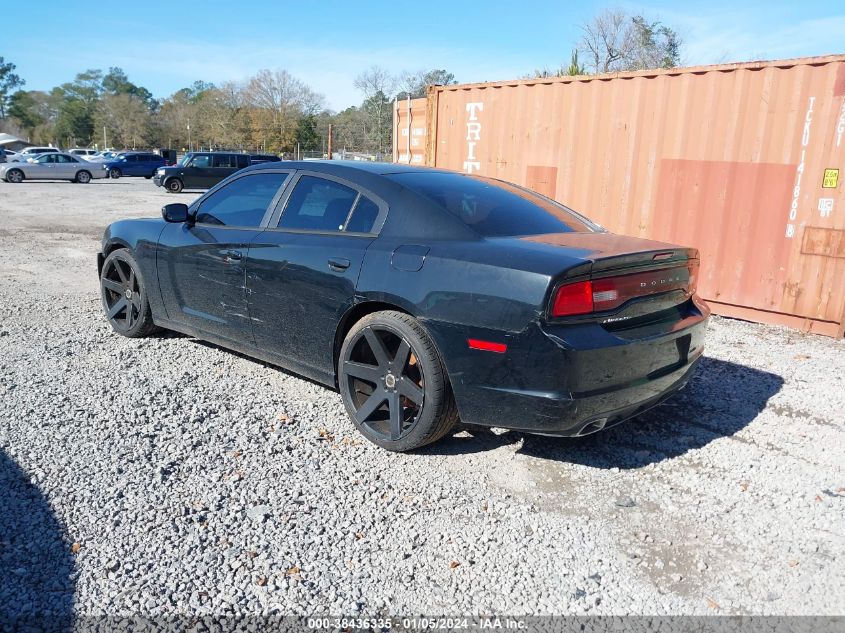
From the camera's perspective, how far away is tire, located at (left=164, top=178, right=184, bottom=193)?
26391mm

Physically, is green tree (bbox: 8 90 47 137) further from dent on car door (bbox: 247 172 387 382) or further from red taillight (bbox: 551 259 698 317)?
red taillight (bbox: 551 259 698 317)

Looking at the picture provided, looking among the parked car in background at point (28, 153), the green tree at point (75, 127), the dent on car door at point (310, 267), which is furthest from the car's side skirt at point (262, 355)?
the green tree at point (75, 127)

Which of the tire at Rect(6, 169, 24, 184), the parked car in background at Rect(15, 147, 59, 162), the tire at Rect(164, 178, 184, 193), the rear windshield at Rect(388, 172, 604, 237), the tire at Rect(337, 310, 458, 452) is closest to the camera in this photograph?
the tire at Rect(337, 310, 458, 452)

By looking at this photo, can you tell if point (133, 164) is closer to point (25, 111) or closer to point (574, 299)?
point (574, 299)

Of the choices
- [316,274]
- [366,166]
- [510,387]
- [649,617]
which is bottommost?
[649,617]

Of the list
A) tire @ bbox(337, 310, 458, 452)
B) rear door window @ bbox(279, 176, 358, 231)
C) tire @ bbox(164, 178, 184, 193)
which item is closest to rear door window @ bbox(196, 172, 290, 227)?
rear door window @ bbox(279, 176, 358, 231)

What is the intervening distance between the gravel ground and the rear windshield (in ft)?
3.98

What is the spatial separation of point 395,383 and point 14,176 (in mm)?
33234

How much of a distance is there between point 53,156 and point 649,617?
34.9 meters

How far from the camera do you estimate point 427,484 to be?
3199 millimetres

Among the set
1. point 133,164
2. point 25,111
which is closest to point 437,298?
point 133,164

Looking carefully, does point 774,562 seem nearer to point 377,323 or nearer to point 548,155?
point 377,323

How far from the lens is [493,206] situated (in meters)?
3.79

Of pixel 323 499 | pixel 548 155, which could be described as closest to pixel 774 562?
pixel 323 499
